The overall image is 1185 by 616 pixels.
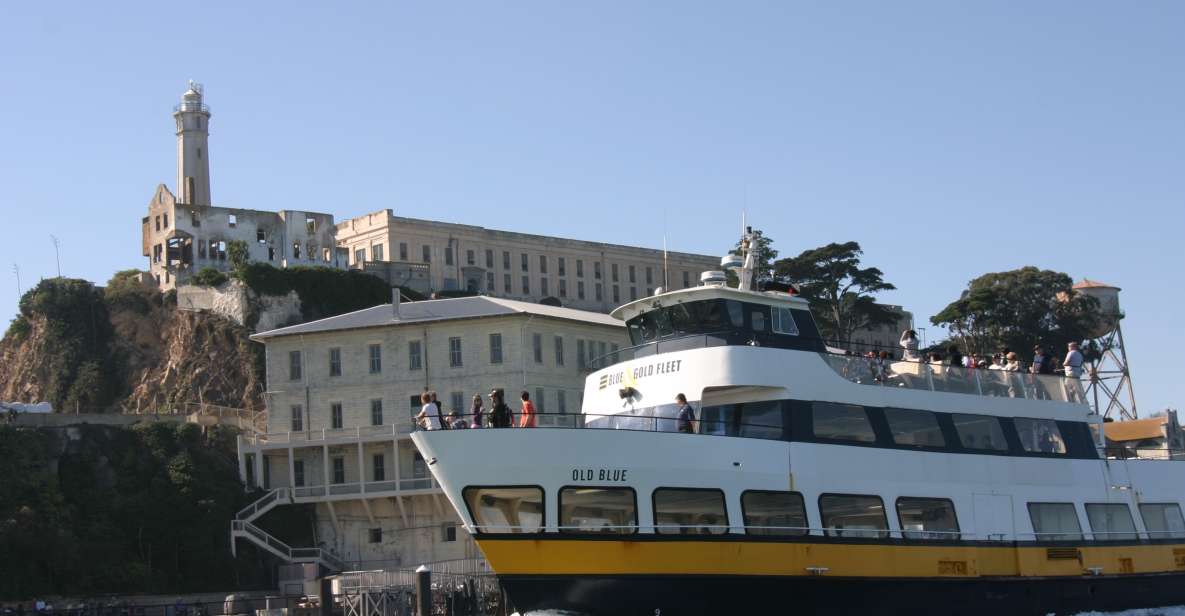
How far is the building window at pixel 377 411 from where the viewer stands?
51688 mm

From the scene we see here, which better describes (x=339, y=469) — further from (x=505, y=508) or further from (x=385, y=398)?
(x=505, y=508)

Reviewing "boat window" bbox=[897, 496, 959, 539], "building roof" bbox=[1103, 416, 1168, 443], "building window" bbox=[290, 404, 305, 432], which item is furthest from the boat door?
"building window" bbox=[290, 404, 305, 432]

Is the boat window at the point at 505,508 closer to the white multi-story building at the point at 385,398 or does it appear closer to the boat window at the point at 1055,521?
the boat window at the point at 1055,521

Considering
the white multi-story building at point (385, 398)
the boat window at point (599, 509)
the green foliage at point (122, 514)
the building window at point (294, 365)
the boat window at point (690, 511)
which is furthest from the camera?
the building window at point (294, 365)

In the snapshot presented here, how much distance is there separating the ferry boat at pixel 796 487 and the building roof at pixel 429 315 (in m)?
24.4

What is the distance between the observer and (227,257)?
74125 millimetres

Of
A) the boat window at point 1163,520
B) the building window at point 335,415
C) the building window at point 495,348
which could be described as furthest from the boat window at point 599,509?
the building window at point 335,415

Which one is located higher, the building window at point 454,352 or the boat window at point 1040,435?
the building window at point 454,352

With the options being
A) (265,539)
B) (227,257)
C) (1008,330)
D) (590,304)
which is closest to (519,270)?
(590,304)

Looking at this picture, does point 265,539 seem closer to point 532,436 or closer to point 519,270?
point 532,436

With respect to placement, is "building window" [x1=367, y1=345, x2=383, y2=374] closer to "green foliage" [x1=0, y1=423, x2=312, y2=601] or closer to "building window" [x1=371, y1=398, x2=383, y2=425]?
"building window" [x1=371, y1=398, x2=383, y2=425]

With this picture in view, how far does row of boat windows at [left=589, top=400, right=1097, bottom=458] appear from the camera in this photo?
24531 millimetres

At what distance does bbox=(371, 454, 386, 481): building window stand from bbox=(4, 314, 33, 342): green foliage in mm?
28126

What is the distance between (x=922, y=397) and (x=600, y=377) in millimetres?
6137
